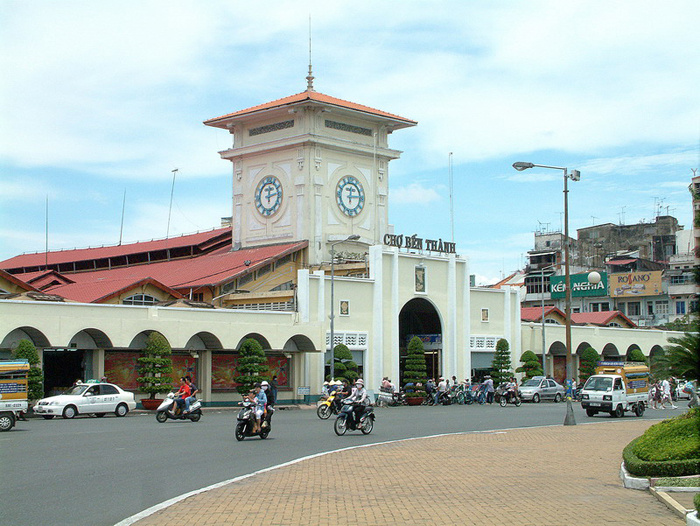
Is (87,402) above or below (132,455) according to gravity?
above

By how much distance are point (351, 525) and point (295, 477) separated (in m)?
4.83

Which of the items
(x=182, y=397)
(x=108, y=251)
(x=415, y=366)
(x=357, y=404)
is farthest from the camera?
(x=108, y=251)

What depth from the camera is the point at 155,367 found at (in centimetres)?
4253

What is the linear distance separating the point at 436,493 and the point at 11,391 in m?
18.3

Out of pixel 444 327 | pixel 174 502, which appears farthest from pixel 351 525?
pixel 444 327

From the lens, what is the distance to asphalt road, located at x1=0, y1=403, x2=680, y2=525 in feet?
45.2

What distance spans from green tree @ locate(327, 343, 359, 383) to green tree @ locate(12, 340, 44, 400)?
59.1 feet

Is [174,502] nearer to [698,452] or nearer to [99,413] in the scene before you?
[698,452]

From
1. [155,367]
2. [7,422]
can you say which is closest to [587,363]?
[155,367]

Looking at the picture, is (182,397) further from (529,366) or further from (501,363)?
(529,366)

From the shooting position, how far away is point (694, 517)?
34.6ft

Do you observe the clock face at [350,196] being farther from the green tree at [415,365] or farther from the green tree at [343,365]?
the green tree at [343,365]

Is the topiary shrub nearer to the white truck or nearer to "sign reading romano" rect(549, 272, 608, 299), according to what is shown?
the white truck

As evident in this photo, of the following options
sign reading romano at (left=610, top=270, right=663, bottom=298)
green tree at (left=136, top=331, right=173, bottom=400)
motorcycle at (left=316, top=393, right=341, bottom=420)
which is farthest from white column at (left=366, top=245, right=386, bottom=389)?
sign reading romano at (left=610, top=270, right=663, bottom=298)
